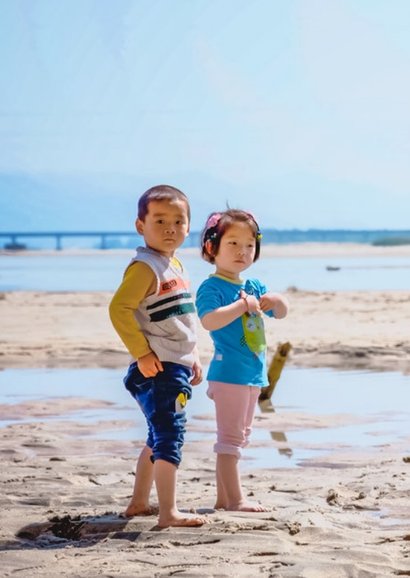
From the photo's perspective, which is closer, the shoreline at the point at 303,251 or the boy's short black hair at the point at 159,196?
the boy's short black hair at the point at 159,196

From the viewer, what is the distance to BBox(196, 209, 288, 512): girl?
21.9 feet

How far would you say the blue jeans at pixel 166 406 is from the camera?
620 centimetres

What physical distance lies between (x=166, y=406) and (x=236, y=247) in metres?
1.03

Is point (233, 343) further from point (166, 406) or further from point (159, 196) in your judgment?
point (159, 196)

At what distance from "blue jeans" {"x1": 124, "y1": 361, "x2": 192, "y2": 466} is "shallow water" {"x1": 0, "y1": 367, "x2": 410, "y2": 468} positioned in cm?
250

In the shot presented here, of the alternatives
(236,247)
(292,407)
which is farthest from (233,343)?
(292,407)

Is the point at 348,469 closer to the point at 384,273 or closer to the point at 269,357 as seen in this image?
the point at 269,357

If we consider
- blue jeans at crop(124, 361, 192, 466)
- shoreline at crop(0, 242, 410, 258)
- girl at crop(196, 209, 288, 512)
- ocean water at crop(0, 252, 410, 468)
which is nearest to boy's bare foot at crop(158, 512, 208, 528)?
blue jeans at crop(124, 361, 192, 466)

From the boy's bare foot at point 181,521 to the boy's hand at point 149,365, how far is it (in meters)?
0.70

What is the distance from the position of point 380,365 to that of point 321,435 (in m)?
5.51

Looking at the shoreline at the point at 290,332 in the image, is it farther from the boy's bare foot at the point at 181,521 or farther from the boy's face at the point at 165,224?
the boy's bare foot at the point at 181,521

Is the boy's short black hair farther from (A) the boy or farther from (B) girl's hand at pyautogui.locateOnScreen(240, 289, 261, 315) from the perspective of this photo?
(B) girl's hand at pyautogui.locateOnScreen(240, 289, 261, 315)

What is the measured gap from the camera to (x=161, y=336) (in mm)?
6258

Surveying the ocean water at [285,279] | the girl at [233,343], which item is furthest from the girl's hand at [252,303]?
the ocean water at [285,279]
